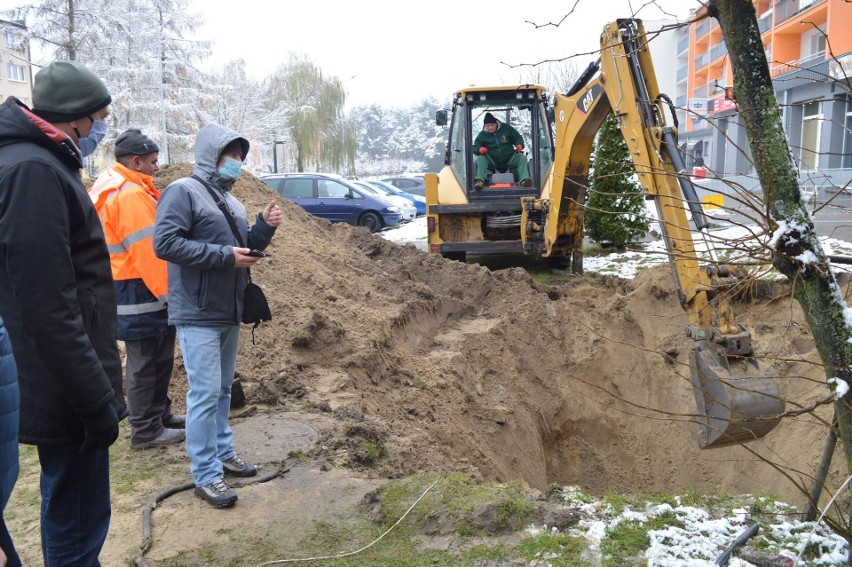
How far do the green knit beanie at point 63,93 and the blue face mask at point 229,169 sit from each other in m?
1.25

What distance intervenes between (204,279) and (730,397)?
10.0 feet

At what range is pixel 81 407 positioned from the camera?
240 cm

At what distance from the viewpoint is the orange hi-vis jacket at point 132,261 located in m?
4.52

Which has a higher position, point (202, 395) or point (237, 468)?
point (202, 395)

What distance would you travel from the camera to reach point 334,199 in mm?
18469

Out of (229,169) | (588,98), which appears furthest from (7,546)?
(588,98)

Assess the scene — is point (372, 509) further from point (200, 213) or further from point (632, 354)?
point (632, 354)

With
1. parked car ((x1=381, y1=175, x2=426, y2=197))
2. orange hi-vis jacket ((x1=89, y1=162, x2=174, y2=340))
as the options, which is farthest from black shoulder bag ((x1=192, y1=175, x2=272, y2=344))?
parked car ((x1=381, y1=175, x2=426, y2=197))

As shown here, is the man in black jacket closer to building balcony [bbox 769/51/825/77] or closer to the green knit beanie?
the green knit beanie

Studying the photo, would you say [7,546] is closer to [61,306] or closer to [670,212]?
[61,306]

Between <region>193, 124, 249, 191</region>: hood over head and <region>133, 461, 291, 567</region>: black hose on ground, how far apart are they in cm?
177

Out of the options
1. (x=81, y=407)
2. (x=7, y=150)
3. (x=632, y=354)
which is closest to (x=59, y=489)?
(x=81, y=407)

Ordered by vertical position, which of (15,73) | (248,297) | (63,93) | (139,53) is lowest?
(248,297)

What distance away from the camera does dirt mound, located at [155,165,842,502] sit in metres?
5.54
